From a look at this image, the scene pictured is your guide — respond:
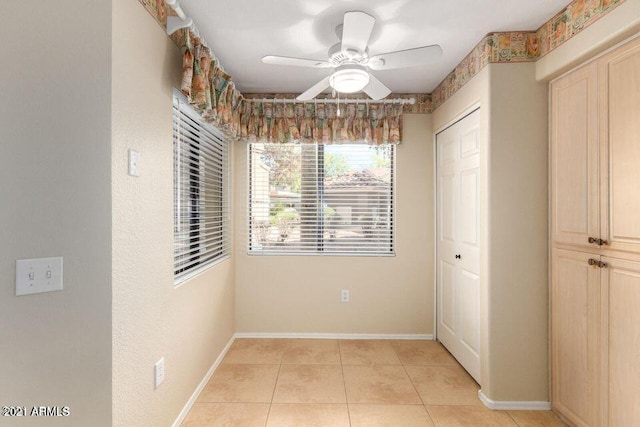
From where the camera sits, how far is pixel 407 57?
181 centimetres

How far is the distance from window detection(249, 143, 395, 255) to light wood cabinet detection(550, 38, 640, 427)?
5.00 feet

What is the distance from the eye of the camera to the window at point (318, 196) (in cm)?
329

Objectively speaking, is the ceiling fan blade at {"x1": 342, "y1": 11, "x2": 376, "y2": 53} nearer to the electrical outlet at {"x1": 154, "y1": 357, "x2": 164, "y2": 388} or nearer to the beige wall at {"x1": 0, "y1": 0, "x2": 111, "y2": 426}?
the beige wall at {"x1": 0, "y1": 0, "x2": 111, "y2": 426}

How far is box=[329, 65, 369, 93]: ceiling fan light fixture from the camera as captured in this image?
1.87 m

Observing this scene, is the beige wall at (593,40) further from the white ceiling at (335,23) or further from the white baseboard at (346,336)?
the white baseboard at (346,336)

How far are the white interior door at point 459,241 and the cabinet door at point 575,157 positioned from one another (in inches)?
18.7

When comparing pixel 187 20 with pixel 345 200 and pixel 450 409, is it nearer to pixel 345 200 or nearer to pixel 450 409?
pixel 345 200

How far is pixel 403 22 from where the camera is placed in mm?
1993

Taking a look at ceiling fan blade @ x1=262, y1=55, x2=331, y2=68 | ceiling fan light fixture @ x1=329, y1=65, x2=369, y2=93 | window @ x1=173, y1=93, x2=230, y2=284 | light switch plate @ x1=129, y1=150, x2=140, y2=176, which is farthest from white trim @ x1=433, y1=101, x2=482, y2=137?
light switch plate @ x1=129, y1=150, x2=140, y2=176

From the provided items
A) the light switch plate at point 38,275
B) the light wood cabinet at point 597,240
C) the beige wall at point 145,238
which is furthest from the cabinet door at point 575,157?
the light switch plate at point 38,275

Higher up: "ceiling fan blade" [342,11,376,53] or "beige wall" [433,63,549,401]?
"ceiling fan blade" [342,11,376,53]

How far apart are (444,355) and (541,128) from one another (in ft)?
6.67

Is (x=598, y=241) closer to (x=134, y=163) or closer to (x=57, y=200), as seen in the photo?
(x=134, y=163)

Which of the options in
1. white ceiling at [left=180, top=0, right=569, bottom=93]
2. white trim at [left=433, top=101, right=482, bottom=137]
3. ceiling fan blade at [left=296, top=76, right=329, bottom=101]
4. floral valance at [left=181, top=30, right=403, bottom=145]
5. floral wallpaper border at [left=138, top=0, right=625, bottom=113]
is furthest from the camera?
floral valance at [left=181, top=30, right=403, bottom=145]
